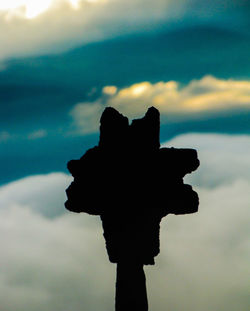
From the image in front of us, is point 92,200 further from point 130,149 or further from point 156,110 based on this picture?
point 156,110

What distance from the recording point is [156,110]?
71.3ft

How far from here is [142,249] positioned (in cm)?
2138

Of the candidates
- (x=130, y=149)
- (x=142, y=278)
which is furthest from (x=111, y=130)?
(x=142, y=278)

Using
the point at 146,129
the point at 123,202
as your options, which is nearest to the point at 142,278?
the point at 123,202

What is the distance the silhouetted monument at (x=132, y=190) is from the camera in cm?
2098

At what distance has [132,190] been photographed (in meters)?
20.9

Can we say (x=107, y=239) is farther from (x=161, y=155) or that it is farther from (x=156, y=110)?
(x=156, y=110)

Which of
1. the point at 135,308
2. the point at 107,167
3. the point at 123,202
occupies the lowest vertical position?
the point at 135,308

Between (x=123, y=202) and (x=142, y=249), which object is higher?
(x=123, y=202)

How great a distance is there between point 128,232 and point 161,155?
136 inches

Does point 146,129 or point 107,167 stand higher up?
point 146,129

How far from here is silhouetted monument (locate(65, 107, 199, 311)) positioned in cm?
2098

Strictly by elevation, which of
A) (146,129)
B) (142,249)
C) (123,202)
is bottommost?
(142,249)

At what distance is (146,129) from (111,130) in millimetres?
1471
